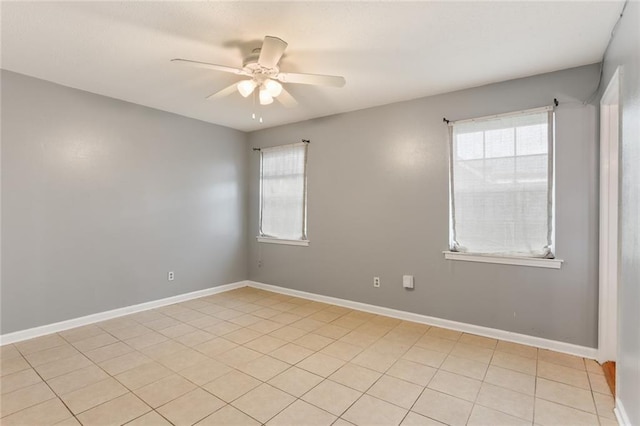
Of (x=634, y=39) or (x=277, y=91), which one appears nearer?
(x=634, y=39)

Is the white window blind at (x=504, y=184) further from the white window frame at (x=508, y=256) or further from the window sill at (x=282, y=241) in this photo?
the window sill at (x=282, y=241)

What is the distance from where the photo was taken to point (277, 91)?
2570 millimetres

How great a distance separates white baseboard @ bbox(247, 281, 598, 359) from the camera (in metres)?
2.77

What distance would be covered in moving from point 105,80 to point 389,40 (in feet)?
9.11

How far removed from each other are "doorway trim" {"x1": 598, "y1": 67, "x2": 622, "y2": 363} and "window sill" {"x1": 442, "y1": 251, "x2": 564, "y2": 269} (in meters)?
0.33

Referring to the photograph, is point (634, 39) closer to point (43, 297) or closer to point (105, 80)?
point (105, 80)

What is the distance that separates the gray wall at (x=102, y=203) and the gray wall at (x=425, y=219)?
95 cm

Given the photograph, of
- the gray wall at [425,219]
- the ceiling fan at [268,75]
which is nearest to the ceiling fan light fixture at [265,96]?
the ceiling fan at [268,75]

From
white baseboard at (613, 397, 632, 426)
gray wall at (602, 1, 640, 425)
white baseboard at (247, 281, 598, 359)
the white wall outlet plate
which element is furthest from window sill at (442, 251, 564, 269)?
white baseboard at (613, 397, 632, 426)

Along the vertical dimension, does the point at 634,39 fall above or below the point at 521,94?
below

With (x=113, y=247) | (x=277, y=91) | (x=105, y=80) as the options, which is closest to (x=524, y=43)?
(x=277, y=91)

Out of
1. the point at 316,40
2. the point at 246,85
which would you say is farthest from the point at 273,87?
the point at 316,40

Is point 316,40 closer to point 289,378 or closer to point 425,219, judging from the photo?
point 425,219

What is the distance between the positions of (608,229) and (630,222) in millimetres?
1020
